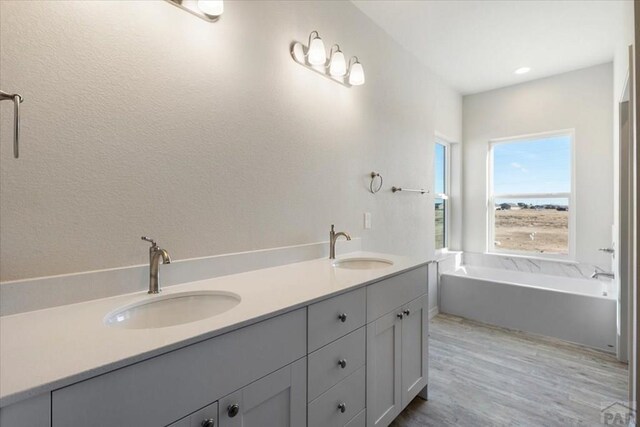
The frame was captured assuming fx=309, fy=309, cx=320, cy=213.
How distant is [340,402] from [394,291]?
1.89 feet

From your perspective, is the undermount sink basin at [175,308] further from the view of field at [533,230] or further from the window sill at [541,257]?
the view of field at [533,230]

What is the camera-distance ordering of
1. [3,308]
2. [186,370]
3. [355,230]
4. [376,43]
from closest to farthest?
1. [186,370]
2. [3,308]
3. [355,230]
4. [376,43]

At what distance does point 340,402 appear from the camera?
126 cm

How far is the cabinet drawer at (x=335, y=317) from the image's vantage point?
1.13 metres

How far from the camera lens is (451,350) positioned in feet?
8.48

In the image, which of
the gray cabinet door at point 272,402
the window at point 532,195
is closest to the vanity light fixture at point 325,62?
the gray cabinet door at point 272,402

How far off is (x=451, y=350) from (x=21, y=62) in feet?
10.0

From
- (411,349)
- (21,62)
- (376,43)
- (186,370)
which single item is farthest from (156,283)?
(376,43)

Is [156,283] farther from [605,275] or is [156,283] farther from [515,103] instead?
[515,103]

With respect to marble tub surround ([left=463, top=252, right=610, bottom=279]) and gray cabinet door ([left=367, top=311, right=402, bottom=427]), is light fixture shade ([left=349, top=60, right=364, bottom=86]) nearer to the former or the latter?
gray cabinet door ([left=367, top=311, right=402, bottom=427])

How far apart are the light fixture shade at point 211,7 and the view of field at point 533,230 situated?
3737 mm

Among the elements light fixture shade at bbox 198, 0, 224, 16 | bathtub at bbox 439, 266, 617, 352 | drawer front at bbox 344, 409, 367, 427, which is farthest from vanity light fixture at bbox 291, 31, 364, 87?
bathtub at bbox 439, 266, 617, 352

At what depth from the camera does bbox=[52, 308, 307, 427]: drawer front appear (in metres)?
0.62

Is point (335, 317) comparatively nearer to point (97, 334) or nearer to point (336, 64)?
point (97, 334)
